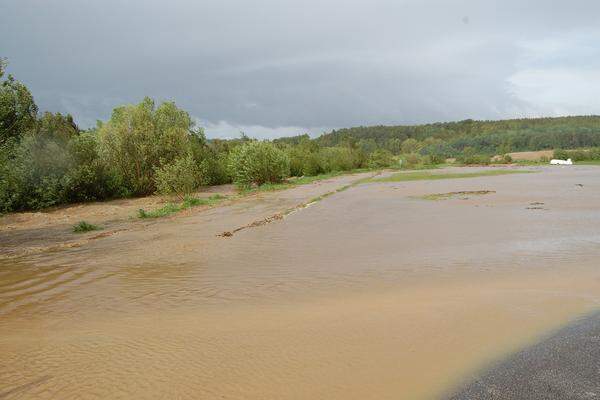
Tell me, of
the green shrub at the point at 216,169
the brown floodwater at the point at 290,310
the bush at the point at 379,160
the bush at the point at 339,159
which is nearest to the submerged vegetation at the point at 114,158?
the green shrub at the point at 216,169

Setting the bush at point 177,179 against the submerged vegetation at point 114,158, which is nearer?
the submerged vegetation at point 114,158

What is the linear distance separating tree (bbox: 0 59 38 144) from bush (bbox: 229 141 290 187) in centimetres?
1730

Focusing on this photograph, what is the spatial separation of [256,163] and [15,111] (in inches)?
787

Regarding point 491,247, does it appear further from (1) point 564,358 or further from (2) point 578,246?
(1) point 564,358

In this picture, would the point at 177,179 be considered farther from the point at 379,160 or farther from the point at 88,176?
the point at 379,160

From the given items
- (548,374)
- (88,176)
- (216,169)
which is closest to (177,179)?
(88,176)

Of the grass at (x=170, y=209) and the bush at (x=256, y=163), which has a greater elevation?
the bush at (x=256, y=163)

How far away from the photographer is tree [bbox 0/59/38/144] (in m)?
19.7

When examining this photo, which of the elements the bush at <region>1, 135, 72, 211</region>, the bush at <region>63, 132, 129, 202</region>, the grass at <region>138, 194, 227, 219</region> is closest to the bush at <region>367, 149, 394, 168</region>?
the bush at <region>63, 132, 129, 202</region>

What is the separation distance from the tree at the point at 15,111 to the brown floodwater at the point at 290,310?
11.1m

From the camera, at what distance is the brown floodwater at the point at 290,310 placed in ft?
13.6

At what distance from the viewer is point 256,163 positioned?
3925 centimetres

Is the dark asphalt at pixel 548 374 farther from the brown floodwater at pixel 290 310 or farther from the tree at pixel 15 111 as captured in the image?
the tree at pixel 15 111

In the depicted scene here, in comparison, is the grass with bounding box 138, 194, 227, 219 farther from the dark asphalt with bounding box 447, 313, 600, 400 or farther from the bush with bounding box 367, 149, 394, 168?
the bush with bounding box 367, 149, 394, 168
